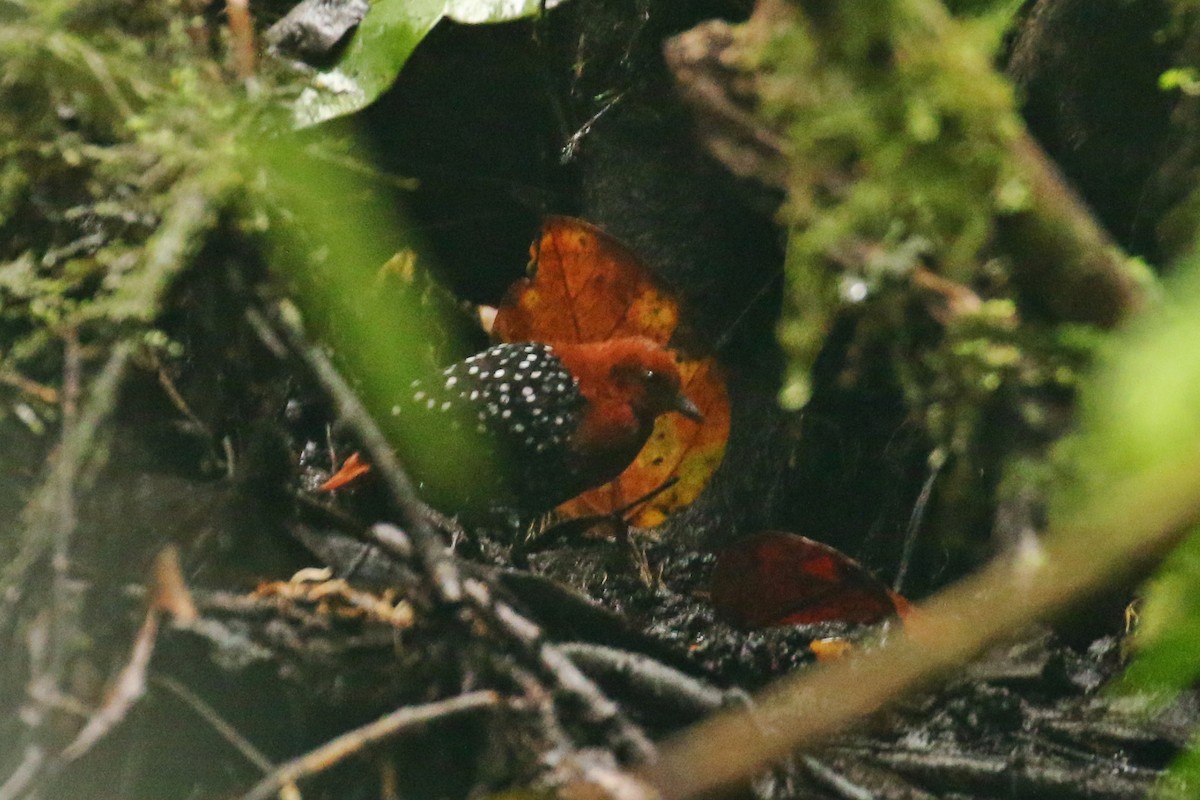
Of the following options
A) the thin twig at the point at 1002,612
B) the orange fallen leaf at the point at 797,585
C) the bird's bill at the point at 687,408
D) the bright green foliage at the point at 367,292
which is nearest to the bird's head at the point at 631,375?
the bird's bill at the point at 687,408

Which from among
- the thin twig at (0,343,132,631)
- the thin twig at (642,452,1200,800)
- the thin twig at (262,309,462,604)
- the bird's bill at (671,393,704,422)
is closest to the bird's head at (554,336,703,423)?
the bird's bill at (671,393,704,422)

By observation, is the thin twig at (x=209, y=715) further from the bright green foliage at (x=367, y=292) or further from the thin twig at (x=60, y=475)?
the bright green foliage at (x=367, y=292)

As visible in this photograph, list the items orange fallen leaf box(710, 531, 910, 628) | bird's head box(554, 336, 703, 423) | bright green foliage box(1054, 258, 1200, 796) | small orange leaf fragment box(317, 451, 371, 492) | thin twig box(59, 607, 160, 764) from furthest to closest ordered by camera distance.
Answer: bird's head box(554, 336, 703, 423)
small orange leaf fragment box(317, 451, 371, 492)
orange fallen leaf box(710, 531, 910, 628)
thin twig box(59, 607, 160, 764)
bright green foliage box(1054, 258, 1200, 796)

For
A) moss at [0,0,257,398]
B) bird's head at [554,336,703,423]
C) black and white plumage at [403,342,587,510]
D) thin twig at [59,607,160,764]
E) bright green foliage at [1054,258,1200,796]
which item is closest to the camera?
bright green foliage at [1054,258,1200,796]

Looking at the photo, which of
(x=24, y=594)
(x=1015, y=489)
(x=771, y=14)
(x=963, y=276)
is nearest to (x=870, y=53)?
(x=771, y=14)

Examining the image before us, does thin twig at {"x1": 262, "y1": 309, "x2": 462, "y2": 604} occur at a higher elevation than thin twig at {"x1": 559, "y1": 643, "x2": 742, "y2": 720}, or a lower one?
higher

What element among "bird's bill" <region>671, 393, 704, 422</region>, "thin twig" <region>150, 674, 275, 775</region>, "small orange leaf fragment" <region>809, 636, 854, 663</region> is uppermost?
"bird's bill" <region>671, 393, 704, 422</region>

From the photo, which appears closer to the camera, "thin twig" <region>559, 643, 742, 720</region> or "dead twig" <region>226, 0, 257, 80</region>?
"thin twig" <region>559, 643, 742, 720</region>

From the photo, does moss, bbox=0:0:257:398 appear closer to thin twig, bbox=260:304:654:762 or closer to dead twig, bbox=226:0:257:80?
dead twig, bbox=226:0:257:80
